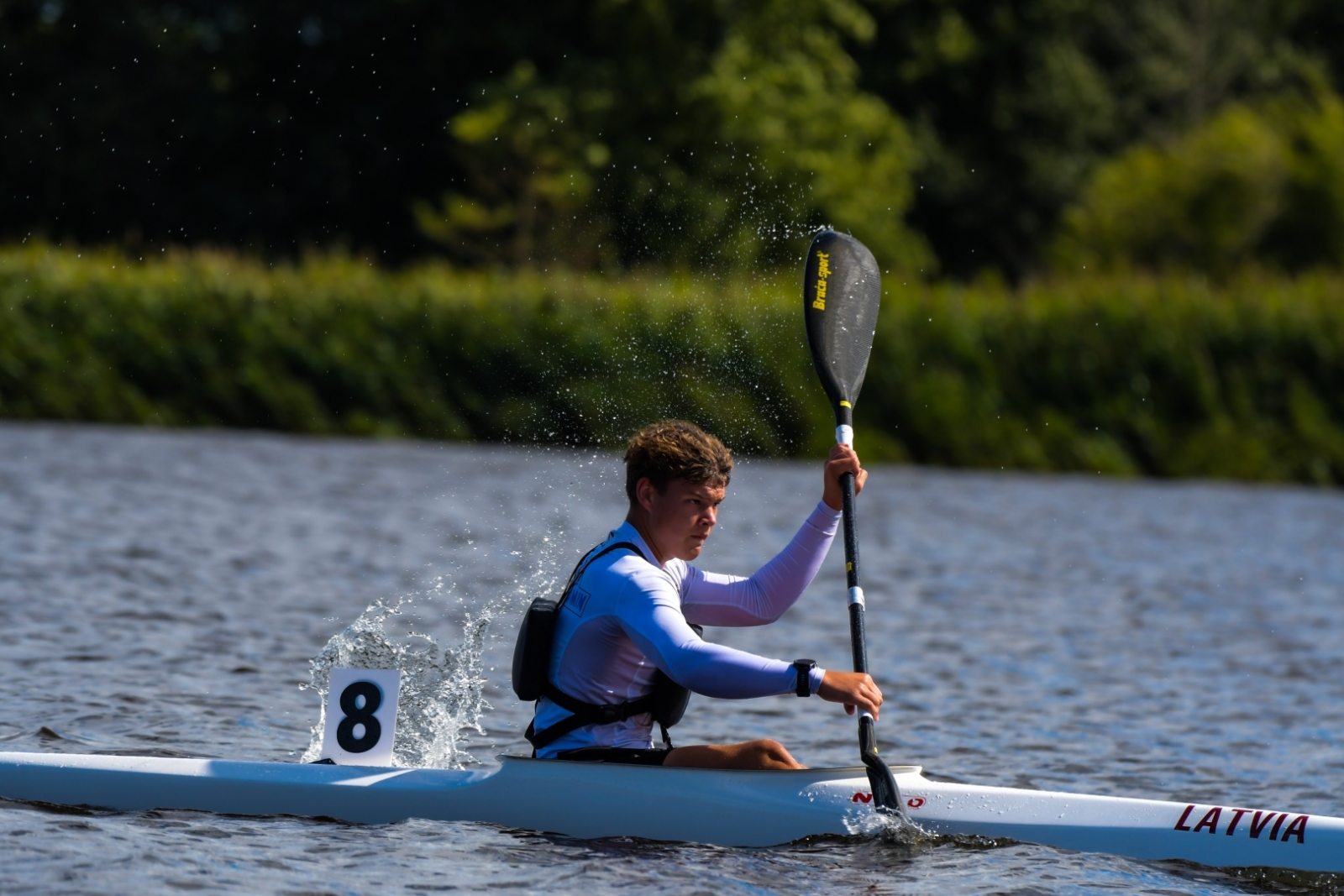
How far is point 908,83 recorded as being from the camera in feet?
131

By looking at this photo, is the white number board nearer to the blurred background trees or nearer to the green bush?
the blurred background trees

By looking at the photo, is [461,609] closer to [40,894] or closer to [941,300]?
[40,894]

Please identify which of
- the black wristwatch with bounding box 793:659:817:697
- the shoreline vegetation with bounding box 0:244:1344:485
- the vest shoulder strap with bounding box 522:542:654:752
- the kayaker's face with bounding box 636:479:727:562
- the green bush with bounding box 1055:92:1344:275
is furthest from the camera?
the green bush with bounding box 1055:92:1344:275

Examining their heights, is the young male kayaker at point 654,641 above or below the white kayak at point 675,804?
above

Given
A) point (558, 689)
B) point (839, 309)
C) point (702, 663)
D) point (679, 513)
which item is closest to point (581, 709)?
point (558, 689)

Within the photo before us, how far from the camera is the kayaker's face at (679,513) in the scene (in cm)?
509

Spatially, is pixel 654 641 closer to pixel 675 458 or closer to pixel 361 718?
pixel 675 458

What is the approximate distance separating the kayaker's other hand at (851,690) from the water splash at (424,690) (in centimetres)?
184

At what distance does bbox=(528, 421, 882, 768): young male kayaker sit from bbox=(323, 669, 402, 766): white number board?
451 mm

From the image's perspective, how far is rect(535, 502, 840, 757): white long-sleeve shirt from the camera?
16.0ft

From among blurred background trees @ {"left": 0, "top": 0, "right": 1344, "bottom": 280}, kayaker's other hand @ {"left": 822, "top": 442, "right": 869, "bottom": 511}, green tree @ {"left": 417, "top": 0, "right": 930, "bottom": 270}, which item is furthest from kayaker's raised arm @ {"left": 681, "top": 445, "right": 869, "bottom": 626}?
green tree @ {"left": 417, "top": 0, "right": 930, "bottom": 270}

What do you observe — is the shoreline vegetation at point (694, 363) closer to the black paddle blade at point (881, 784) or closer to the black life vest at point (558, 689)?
the black life vest at point (558, 689)

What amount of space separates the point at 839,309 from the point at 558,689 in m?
2.27

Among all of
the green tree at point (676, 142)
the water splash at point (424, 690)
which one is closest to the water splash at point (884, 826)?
the water splash at point (424, 690)
